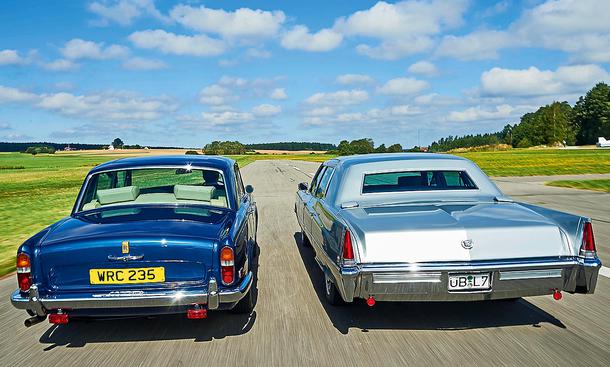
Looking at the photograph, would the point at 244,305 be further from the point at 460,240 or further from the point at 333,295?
the point at 460,240

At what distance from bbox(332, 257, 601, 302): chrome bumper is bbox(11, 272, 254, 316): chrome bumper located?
3.65 ft

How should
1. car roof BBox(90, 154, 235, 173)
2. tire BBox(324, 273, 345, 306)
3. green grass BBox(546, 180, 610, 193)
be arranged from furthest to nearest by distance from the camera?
green grass BBox(546, 180, 610, 193) → car roof BBox(90, 154, 235, 173) → tire BBox(324, 273, 345, 306)

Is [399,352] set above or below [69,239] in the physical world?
below

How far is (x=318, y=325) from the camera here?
4281 millimetres

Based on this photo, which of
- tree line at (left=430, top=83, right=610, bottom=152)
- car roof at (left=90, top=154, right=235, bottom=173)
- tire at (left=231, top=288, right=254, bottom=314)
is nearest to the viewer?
tire at (left=231, top=288, right=254, bottom=314)

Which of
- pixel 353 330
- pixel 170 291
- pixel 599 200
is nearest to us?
pixel 170 291

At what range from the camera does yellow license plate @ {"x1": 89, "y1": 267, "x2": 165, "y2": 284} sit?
375 centimetres

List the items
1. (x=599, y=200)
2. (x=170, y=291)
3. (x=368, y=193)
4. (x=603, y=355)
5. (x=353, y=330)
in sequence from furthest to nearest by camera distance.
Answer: (x=599, y=200) < (x=368, y=193) < (x=353, y=330) < (x=170, y=291) < (x=603, y=355)

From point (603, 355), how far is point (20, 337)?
4.74m

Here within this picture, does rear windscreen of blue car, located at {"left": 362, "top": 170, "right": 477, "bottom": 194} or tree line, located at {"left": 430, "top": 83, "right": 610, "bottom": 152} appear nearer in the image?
rear windscreen of blue car, located at {"left": 362, "top": 170, "right": 477, "bottom": 194}

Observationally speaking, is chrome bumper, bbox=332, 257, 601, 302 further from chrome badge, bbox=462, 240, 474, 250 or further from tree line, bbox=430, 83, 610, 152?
tree line, bbox=430, 83, 610, 152

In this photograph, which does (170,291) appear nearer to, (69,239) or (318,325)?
(69,239)

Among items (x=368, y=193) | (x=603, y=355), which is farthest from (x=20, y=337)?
(x=603, y=355)

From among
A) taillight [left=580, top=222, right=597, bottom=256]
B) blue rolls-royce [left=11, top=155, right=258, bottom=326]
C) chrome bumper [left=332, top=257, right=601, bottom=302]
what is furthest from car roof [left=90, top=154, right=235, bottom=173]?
taillight [left=580, top=222, right=597, bottom=256]
